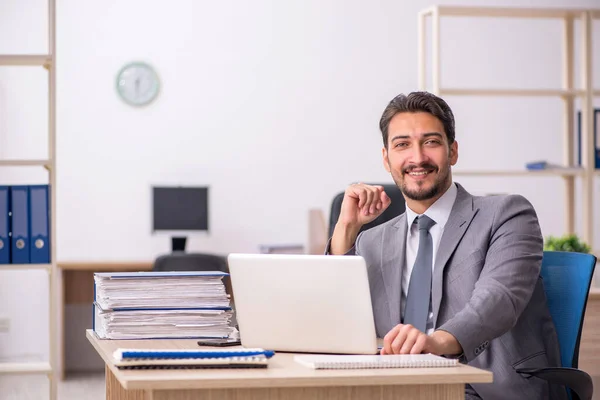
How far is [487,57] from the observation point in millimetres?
6938

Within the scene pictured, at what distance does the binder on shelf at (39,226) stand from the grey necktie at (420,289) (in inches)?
75.2

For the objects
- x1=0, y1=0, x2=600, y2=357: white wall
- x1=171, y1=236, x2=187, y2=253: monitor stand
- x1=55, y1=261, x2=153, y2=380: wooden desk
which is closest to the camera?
x1=55, y1=261, x2=153, y2=380: wooden desk

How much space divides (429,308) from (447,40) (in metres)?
5.17

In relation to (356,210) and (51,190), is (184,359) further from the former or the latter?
(51,190)

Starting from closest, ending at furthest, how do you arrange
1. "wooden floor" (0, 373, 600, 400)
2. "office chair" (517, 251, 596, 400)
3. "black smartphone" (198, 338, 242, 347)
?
"black smartphone" (198, 338, 242, 347) < "office chair" (517, 251, 596, 400) < "wooden floor" (0, 373, 600, 400)

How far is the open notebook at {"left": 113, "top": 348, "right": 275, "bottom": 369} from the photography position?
1.42 metres

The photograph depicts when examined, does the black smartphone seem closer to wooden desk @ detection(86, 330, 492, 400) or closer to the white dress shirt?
wooden desk @ detection(86, 330, 492, 400)

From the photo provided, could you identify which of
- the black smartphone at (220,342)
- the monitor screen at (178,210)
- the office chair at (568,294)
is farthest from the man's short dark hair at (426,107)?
Result: the monitor screen at (178,210)

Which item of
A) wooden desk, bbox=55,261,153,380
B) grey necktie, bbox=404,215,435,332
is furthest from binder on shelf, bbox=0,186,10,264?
wooden desk, bbox=55,261,153,380

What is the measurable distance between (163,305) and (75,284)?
4.25m

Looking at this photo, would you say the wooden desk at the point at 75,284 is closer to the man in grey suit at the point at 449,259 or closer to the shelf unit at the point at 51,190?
the shelf unit at the point at 51,190

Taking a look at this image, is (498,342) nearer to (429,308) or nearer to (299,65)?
(429,308)

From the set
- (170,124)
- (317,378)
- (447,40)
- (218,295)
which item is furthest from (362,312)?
(447,40)

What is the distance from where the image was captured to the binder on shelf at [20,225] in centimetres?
348
